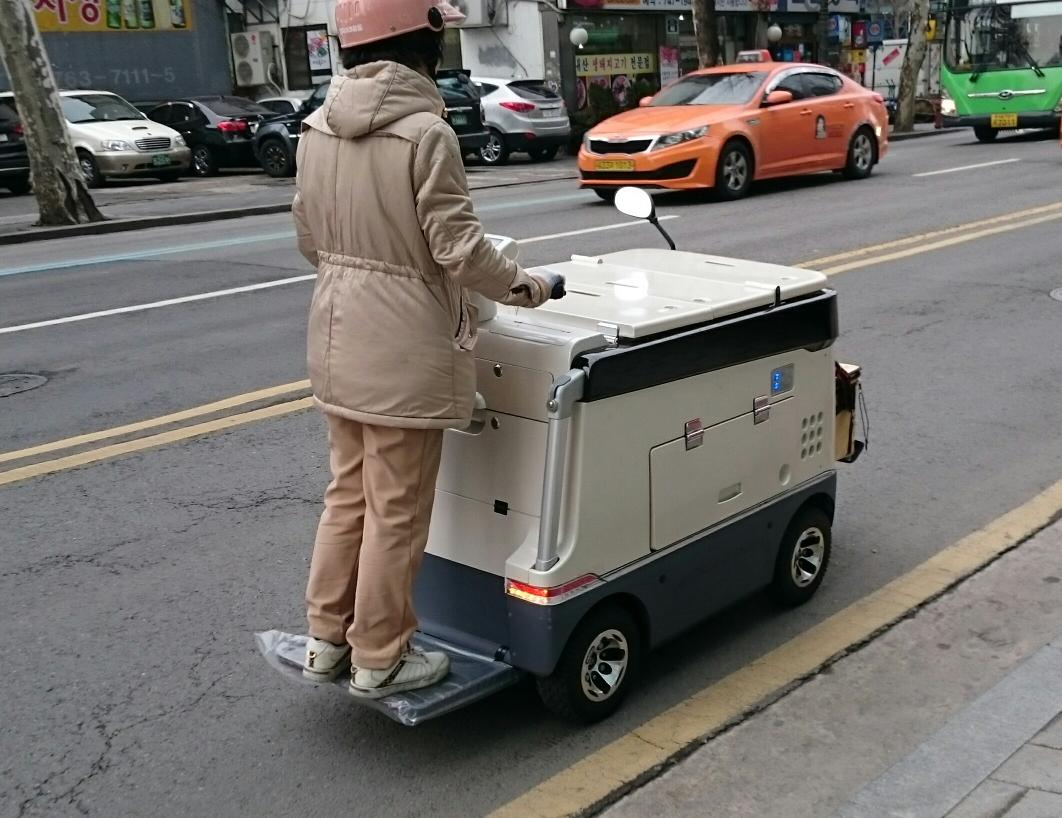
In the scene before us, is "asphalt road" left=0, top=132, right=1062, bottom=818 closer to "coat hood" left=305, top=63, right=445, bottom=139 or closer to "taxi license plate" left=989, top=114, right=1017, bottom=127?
"coat hood" left=305, top=63, right=445, bottom=139

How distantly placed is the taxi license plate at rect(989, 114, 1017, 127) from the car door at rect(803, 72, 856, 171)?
6.91m

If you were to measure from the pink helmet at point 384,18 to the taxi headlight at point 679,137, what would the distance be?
41.4ft

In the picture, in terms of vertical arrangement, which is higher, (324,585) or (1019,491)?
(324,585)

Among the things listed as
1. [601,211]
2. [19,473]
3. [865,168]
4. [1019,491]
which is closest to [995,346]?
[1019,491]

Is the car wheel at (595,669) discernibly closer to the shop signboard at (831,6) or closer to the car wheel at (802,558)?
the car wheel at (802,558)

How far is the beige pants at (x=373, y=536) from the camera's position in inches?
134

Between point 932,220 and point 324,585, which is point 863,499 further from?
point 932,220

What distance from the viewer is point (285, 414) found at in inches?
267

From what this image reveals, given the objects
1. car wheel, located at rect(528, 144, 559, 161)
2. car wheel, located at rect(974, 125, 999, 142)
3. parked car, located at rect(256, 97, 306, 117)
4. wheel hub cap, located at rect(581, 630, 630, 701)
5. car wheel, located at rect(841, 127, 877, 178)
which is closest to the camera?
wheel hub cap, located at rect(581, 630, 630, 701)

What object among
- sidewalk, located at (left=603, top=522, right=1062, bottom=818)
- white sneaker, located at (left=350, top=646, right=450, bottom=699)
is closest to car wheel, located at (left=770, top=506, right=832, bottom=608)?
sidewalk, located at (left=603, top=522, right=1062, bottom=818)

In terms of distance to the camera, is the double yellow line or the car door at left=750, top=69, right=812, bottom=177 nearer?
the double yellow line

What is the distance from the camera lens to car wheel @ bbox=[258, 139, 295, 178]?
78.5ft

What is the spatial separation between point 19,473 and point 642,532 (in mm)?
3557

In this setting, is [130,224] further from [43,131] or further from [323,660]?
[323,660]
